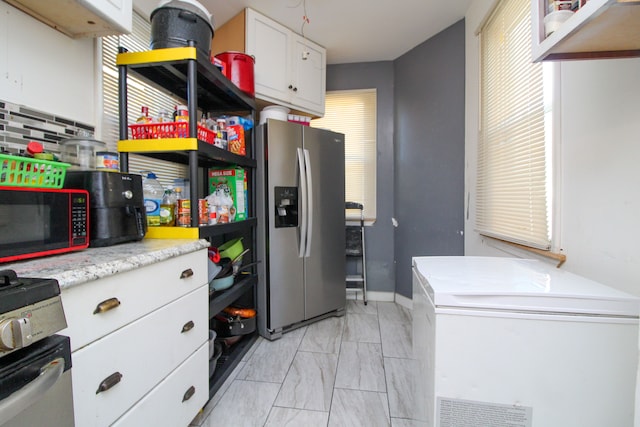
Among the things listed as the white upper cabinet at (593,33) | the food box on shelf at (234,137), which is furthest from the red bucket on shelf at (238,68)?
the white upper cabinet at (593,33)

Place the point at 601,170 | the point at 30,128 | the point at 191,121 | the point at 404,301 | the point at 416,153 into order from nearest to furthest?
the point at 601,170 → the point at 30,128 → the point at 191,121 → the point at 416,153 → the point at 404,301

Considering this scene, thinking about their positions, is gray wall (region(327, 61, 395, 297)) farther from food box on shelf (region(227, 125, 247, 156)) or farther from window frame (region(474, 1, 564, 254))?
window frame (region(474, 1, 564, 254))

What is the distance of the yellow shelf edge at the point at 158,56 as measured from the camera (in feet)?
4.23

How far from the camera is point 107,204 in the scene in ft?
3.44

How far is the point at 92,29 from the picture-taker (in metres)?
1.20

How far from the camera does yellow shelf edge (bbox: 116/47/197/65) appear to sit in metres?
1.29

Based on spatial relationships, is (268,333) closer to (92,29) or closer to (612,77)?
(92,29)

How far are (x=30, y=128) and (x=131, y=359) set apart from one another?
0.99 meters

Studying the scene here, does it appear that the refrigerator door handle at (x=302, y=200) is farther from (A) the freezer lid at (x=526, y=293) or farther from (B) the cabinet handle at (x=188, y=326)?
(A) the freezer lid at (x=526, y=293)

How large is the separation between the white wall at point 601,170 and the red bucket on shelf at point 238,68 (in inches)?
67.1

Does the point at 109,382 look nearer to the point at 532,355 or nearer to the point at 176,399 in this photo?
the point at 176,399

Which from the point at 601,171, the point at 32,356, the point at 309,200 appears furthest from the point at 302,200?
the point at 32,356

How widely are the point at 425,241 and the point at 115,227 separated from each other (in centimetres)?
237

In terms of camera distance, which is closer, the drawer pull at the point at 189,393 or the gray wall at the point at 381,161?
the drawer pull at the point at 189,393
